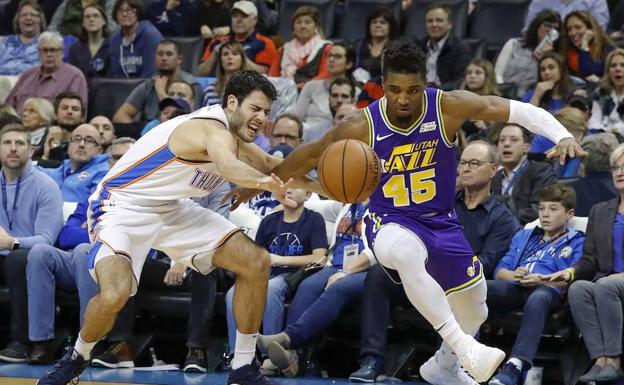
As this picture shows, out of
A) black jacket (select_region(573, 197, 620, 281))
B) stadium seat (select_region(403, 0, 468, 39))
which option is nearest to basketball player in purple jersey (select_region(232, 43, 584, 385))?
black jacket (select_region(573, 197, 620, 281))

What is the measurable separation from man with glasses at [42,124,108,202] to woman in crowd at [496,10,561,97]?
397cm

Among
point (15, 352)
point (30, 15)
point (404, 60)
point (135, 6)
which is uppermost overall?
point (135, 6)

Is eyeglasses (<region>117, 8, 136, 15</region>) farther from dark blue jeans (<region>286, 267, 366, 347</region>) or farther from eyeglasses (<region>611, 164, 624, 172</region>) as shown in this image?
eyeglasses (<region>611, 164, 624, 172</region>)

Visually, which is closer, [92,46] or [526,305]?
[526,305]

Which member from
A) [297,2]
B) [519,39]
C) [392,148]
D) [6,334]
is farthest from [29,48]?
[392,148]

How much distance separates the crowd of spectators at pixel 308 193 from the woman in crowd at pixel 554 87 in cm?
2

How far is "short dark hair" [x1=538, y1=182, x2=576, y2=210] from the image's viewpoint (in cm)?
801

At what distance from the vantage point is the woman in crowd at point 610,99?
976cm

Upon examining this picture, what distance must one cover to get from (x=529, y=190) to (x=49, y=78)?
5226 millimetres

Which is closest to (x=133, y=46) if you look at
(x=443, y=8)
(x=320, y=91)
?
(x=320, y=91)

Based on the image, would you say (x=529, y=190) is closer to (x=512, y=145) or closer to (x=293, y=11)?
(x=512, y=145)

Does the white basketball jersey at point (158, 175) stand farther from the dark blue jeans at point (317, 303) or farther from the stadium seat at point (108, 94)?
the stadium seat at point (108, 94)

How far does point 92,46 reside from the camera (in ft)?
41.0

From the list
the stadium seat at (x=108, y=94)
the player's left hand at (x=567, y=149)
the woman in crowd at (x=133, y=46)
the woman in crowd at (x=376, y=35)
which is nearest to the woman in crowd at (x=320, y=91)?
the woman in crowd at (x=376, y=35)
